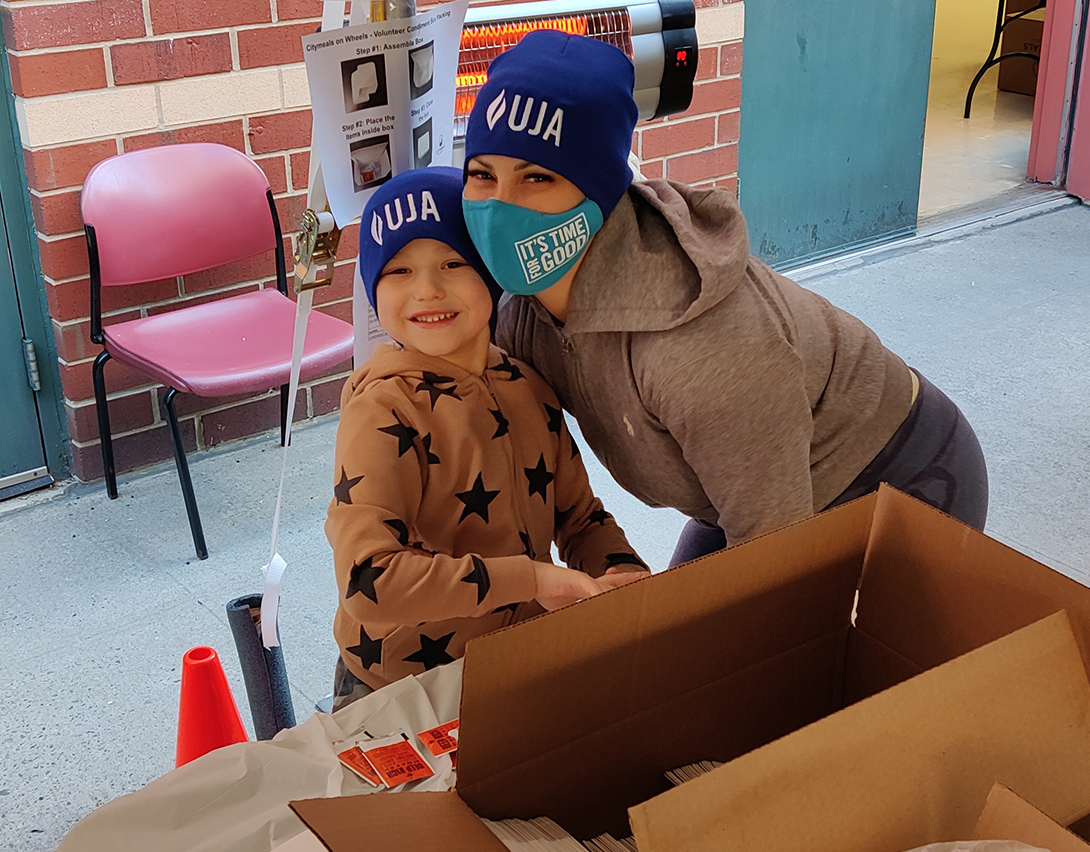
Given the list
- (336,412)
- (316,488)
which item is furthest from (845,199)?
(316,488)

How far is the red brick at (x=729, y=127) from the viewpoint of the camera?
404cm

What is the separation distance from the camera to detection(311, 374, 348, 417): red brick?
11.0 ft

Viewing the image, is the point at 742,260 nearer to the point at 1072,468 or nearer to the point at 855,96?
the point at 1072,468

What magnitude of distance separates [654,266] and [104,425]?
1.99 meters

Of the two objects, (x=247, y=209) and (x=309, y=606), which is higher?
(x=247, y=209)

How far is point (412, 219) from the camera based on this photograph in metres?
1.22

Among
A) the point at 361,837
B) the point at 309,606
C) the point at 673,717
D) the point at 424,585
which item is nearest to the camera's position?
the point at 361,837

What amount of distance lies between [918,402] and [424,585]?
2.37 ft

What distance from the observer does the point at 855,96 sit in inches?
177

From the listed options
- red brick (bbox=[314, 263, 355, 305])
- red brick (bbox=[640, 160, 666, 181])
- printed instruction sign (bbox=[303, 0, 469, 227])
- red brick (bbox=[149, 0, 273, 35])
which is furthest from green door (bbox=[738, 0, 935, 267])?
printed instruction sign (bbox=[303, 0, 469, 227])

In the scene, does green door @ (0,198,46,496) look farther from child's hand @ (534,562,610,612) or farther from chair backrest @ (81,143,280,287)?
child's hand @ (534,562,610,612)

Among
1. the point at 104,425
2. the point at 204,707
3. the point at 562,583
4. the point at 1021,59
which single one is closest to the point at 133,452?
the point at 104,425

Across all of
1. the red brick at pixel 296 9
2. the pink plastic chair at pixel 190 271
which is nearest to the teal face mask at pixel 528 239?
the pink plastic chair at pixel 190 271

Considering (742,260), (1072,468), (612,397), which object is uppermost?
(742,260)
